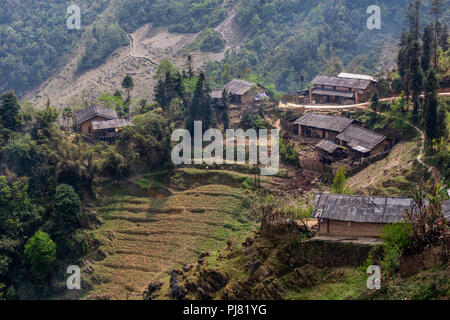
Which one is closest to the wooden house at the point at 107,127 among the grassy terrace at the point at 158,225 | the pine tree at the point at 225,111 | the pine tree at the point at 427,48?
the grassy terrace at the point at 158,225

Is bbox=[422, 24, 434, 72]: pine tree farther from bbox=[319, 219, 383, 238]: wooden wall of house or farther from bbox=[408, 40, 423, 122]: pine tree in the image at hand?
bbox=[319, 219, 383, 238]: wooden wall of house

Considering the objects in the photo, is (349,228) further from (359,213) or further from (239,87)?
(239,87)

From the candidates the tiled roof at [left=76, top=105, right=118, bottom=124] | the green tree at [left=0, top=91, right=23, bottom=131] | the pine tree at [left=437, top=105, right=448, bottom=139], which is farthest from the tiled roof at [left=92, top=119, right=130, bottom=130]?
the pine tree at [left=437, top=105, right=448, bottom=139]

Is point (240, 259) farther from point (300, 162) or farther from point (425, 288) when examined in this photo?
point (300, 162)

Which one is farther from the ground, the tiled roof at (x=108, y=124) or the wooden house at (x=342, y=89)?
the wooden house at (x=342, y=89)

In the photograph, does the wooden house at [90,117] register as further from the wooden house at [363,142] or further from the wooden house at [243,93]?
the wooden house at [363,142]

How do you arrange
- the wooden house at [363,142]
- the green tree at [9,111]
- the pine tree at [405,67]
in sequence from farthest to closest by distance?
the green tree at [9,111] → the pine tree at [405,67] → the wooden house at [363,142]
